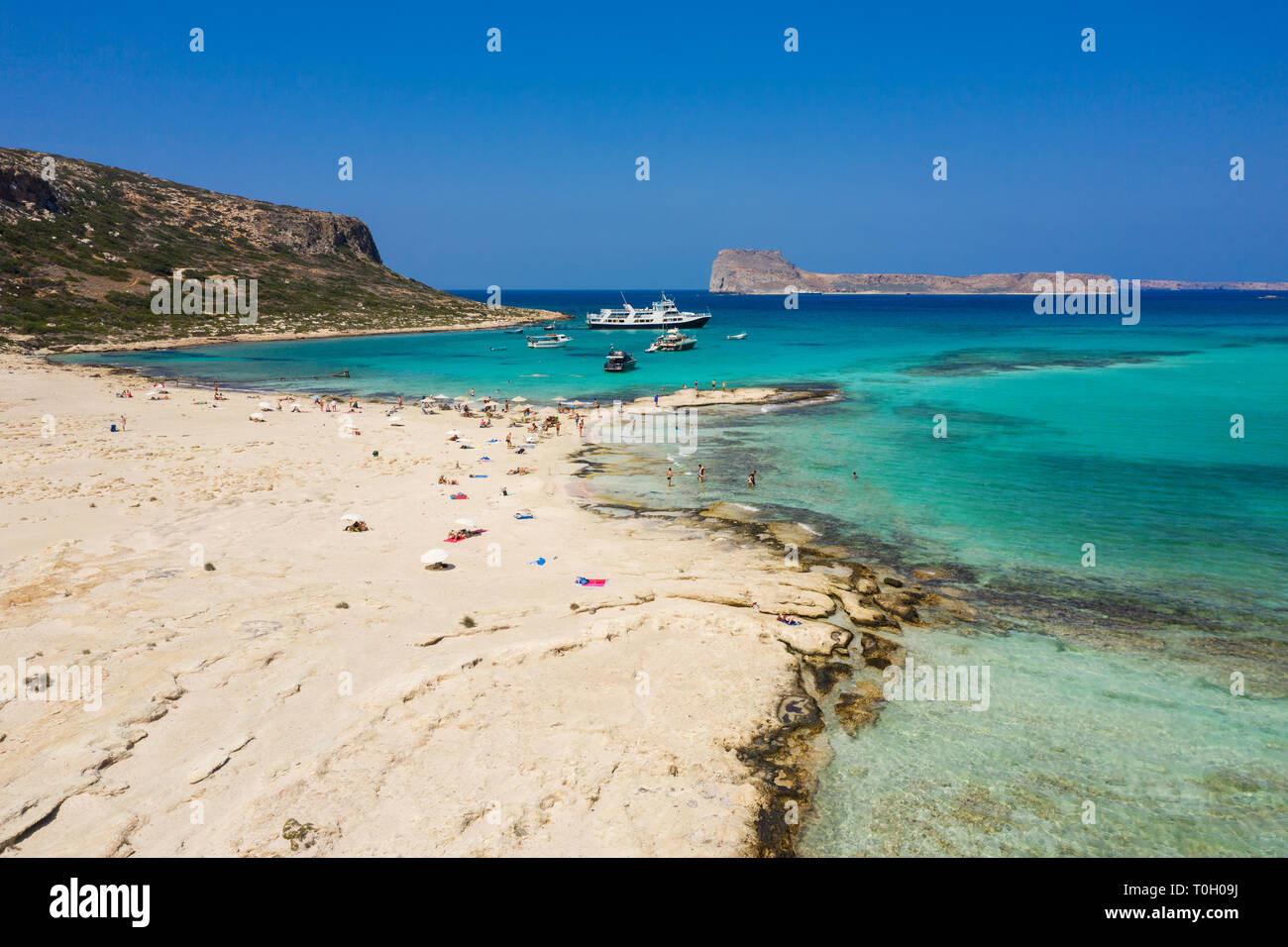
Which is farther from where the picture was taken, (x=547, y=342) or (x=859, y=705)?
(x=547, y=342)

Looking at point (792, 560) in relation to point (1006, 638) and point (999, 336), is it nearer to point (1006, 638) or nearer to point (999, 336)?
point (1006, 638)

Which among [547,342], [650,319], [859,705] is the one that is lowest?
A: [859,705]

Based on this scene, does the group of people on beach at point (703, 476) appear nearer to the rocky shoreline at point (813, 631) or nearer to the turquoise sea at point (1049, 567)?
the turquoise sea at point (1049, 567)

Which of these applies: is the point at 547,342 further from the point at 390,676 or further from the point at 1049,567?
the point at 390,676

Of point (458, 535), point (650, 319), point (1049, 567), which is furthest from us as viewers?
point (650, 319)

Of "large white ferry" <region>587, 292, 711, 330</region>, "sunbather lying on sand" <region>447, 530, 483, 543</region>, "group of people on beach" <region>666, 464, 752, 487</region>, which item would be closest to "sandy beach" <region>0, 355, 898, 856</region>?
"sunbather lying on sand" <region>447, 530, 483, 543</region>

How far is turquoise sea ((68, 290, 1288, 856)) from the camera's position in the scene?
12.3 metres

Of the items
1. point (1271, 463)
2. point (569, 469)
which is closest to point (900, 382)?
point (1271, 463)

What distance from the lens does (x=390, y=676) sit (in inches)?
603

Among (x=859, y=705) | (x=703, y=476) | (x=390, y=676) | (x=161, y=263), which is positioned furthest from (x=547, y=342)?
(x=859, y=705)

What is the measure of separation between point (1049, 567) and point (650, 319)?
111811 millimetres

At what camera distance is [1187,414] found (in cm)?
4991

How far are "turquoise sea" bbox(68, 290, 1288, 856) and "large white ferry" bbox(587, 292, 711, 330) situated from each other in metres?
58.1
